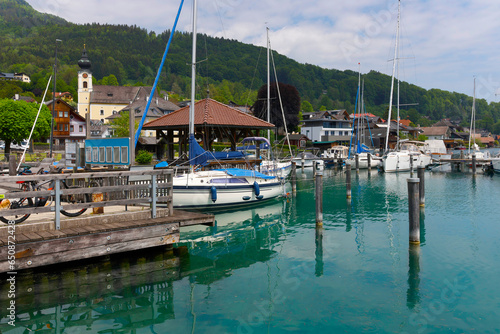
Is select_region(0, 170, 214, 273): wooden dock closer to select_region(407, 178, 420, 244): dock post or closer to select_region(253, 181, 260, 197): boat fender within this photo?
select_region(407, 178, 420, 244): dock post

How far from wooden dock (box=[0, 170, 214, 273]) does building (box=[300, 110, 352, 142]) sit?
8943cm

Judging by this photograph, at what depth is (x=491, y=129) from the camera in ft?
624

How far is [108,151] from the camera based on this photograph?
15211 mm

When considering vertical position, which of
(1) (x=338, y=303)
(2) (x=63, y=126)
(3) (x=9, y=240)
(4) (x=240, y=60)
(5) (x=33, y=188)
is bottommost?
(1) (x=338, y=303)

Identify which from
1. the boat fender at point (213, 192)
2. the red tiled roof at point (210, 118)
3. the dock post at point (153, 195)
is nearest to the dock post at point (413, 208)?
the dock post at point (153, 195)

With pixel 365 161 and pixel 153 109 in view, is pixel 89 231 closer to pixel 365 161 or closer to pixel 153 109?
pixel 365 161

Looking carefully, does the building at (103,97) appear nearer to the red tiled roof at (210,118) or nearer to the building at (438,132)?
the red tiled roof at (210,118)

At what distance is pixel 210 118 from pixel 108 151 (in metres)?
13.8

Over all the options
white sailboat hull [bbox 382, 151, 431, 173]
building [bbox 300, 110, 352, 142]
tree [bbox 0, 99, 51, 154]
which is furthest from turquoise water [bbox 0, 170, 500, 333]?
building [bbox 300, 110, 352, 142]

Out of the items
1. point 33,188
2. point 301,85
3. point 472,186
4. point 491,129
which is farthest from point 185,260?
point 491,129

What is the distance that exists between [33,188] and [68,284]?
9.52 feet

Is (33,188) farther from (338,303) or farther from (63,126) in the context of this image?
(63,126)

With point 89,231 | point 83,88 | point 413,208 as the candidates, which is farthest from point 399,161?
point 83,88

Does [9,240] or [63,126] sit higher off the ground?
[63,126]
